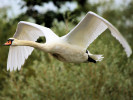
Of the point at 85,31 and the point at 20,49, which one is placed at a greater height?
the point at 85,31

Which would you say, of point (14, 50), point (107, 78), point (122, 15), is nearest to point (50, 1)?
point (107, 78)

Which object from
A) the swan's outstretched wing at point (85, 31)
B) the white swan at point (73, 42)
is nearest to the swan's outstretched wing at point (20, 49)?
the white swan at point (73, 42)

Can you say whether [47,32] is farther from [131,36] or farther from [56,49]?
[131,36]

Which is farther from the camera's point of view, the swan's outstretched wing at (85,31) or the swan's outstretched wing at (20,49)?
the swan's outstretched wing at (20,49)

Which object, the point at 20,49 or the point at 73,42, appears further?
the point at 20,49

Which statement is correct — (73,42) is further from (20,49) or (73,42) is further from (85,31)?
(20,49)

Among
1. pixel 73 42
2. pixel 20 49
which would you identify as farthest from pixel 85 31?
pixel 20 49

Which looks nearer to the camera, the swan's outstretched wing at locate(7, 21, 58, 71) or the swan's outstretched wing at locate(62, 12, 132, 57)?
the swan's outstretched wing at locate(62, 12, 132, 57)

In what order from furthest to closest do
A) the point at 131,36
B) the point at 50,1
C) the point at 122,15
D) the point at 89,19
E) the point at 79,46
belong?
the point at 122,15 < the point at 131,36 < the point at 50,1 < the point at 79,46 < the point at 89,19

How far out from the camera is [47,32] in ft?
17.7

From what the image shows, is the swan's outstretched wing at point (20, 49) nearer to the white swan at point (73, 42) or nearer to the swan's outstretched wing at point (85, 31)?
the white swan at point (73, 42)

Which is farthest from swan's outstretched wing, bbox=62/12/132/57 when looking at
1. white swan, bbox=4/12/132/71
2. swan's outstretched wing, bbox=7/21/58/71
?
swan's outstretched wing, bbox=7/21/58/71

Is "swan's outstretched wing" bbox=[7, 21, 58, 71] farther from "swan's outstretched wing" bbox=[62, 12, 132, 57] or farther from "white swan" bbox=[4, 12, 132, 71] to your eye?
"swan's outstretched wing" bbox=[62, 12, 132, 57]

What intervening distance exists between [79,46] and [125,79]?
101 inches
